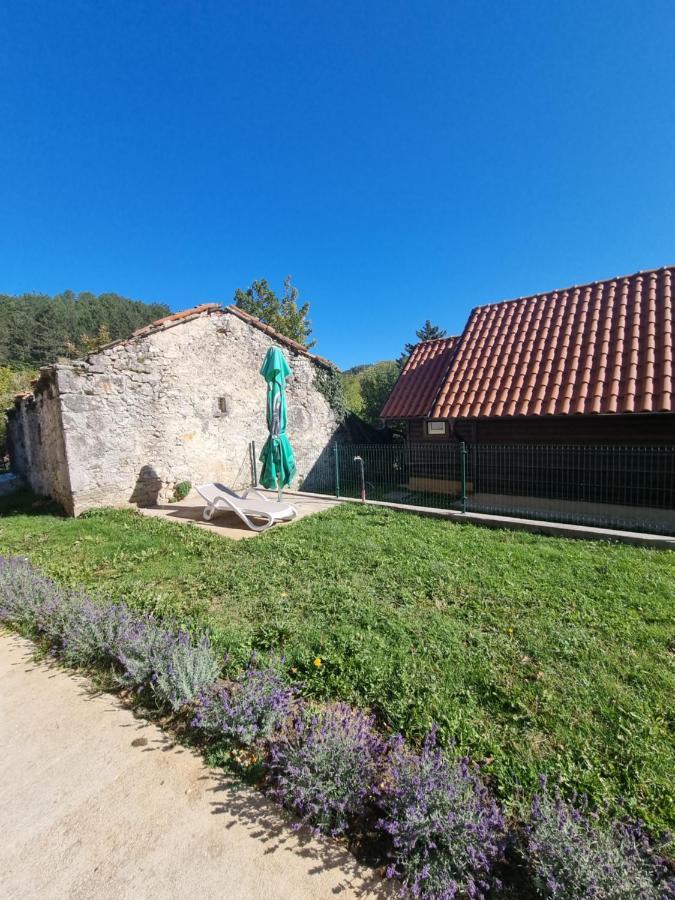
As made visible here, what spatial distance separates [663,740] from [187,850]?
279cm

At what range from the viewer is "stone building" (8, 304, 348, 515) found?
26.3ft

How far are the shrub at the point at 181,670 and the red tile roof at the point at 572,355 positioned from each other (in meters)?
7.38

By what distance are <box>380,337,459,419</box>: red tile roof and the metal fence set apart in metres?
1.30

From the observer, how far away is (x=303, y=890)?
161 cm

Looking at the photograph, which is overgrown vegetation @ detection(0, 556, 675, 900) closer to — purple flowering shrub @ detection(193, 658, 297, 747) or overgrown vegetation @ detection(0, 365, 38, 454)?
purple flowering shrub @ detection(193, 658, 297, 747)

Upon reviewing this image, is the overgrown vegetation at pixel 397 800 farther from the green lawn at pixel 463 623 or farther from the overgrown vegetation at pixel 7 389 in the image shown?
the overgrown vegetation at pixel 7 389

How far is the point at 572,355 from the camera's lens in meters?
8.04

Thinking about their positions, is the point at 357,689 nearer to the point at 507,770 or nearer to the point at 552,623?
the point at 507,770

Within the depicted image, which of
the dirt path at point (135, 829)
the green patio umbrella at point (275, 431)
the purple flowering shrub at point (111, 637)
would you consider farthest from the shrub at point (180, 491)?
the dirt path at point (135, 829)

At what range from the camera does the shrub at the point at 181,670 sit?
254cm

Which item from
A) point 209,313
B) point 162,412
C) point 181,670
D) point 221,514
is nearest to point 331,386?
point 209,313

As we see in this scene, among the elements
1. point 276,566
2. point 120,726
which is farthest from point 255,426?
point 120,726

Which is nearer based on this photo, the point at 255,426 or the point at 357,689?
the point at 357,689

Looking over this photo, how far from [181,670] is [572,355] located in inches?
358
